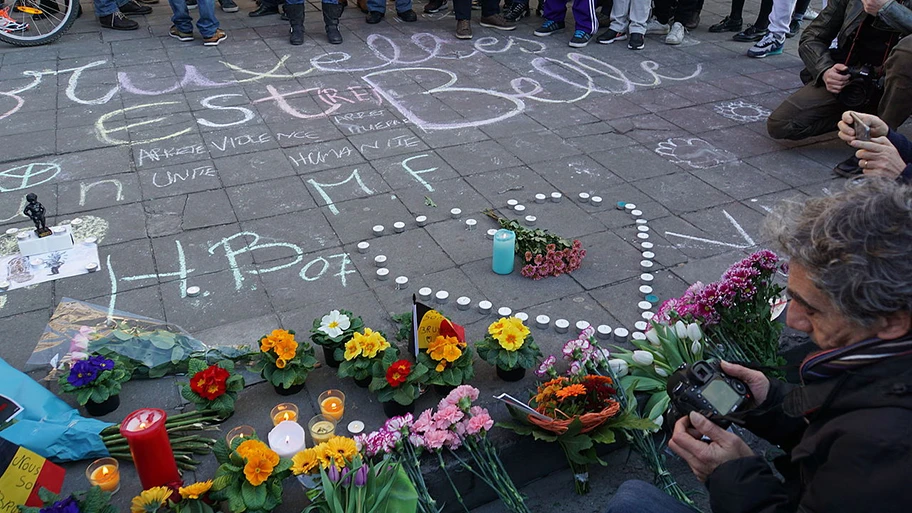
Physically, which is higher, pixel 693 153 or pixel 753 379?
pixel 753 379

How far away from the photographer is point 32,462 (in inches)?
79.1

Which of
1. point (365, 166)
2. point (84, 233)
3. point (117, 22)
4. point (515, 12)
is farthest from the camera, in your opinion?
point (515, 12)

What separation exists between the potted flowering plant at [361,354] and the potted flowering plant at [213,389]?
0.38 m

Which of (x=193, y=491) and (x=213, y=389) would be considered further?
(x=213, y=389)

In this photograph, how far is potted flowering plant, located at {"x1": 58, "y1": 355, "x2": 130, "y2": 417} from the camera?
2.41m

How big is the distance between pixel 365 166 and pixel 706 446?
311 cm

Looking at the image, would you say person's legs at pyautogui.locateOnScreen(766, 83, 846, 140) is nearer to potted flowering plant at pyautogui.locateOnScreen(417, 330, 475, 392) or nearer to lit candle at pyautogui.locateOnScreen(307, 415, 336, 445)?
potted flowering plant at pyautogui.locateOnScreen(417, 330, 475, 392)

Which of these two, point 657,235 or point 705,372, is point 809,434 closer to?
point 705,372

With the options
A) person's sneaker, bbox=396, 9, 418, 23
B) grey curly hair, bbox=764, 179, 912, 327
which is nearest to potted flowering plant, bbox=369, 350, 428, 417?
grey curly hair, bbox=764, 179, 912, 327

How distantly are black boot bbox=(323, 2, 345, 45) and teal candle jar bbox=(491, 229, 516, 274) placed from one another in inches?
162

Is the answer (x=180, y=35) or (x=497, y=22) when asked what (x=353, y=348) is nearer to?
(x=180, y=35)

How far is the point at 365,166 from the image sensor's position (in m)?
4.39

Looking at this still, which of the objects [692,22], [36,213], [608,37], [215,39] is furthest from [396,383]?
[692,22]

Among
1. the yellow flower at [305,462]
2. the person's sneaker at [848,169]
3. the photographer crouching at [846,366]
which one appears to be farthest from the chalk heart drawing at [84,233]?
the person's sneaker at [848,169]
